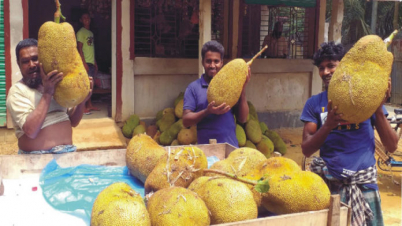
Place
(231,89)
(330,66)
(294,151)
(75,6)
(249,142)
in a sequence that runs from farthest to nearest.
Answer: (75,6) → (294,151) → (249,142) → (231,89) → (330,66)

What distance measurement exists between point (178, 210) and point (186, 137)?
500 centimetres

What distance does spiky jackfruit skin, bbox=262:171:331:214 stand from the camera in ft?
5.32

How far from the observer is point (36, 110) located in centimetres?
234

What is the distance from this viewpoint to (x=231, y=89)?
279cm

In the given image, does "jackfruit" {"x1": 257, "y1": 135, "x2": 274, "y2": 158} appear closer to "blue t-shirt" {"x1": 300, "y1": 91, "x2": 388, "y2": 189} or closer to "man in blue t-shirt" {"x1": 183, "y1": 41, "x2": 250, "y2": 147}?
"man in blue t-shirt" {"x1": 183, "y1": 41, "x2": 250, "y2": 147}

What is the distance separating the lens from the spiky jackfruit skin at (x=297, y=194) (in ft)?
5.32

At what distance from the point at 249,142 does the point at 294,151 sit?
1304 millimetres

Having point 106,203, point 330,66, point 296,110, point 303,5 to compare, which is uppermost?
point 303,5

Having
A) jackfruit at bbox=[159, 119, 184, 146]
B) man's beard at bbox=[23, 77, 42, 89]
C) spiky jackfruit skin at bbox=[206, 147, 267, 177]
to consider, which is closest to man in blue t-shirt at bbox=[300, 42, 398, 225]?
spiky jackfruit skin at bbox=[206, 147, 267, 177]

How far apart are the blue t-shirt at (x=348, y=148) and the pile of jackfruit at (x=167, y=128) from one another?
163 inches

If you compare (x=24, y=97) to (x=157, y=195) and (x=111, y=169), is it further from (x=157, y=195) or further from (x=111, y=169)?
(x=157, y=195)

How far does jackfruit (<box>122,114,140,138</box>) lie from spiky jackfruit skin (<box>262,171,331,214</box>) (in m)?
5.30

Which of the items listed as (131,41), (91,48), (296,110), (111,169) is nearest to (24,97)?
(111,169)

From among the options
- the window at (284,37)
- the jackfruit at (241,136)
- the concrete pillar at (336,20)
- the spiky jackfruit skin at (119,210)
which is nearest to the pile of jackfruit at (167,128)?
the jackfruit at (241,136)
